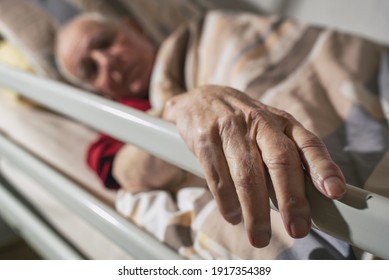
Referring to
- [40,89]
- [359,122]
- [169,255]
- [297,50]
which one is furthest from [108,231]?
[297,50]

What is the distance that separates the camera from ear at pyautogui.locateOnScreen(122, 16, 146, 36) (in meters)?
1.16

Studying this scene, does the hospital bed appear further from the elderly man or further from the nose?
the nose

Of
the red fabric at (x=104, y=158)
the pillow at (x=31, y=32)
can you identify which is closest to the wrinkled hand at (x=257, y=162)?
the red fabric at (x=104, y=158)

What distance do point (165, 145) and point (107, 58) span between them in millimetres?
610

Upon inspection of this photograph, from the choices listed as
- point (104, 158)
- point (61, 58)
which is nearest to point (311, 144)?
point (104, 158)

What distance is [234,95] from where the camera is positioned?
1.46ft

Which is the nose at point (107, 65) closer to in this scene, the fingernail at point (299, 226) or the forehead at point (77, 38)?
the forehead at point (77, 38)

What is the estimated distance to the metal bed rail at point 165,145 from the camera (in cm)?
29

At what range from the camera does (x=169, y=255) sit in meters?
0.50

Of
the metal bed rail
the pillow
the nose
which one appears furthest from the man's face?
Result: the metal bed rail

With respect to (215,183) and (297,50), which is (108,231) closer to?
(215,183)

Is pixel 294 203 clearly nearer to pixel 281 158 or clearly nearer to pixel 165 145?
pixel 281 158

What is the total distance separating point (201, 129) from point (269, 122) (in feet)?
0.22

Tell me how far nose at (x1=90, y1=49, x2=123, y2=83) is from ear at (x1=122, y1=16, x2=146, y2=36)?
0.68 ft
